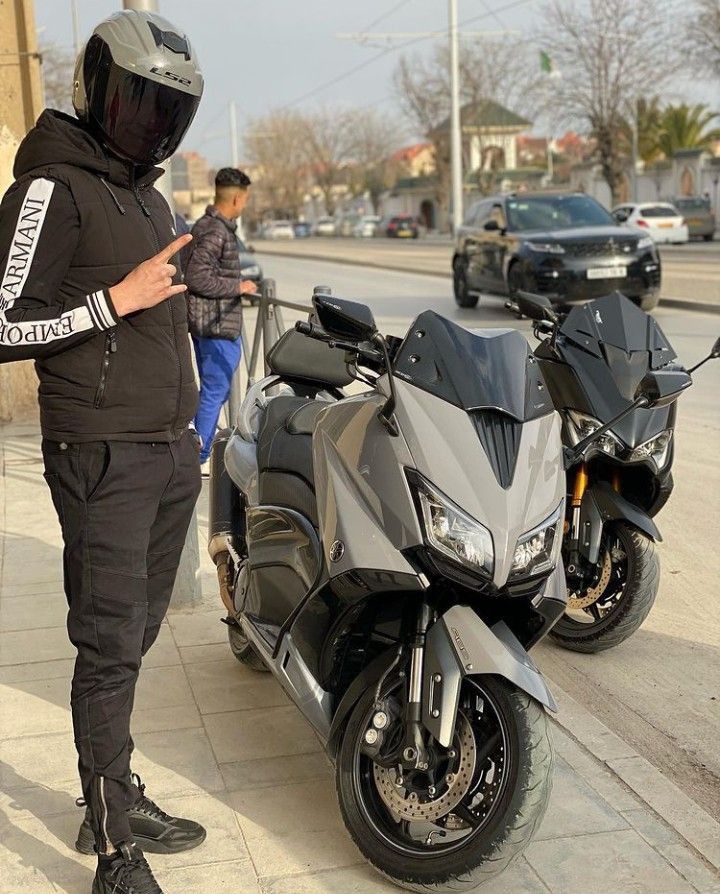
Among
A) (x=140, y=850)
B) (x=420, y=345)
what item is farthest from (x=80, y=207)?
(x=140, y=850)

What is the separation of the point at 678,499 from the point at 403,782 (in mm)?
4687

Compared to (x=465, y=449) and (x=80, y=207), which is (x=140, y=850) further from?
(x=80, y=207)

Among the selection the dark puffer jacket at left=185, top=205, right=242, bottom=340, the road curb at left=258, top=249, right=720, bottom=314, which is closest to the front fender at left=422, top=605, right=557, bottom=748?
the dark puffer jacket at left=185, top=205, right=242, bottom=340

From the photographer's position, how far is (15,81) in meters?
10.2

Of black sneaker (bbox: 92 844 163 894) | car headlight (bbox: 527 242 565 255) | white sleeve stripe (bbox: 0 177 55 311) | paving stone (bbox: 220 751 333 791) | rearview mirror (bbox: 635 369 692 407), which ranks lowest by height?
paving stone (bbox: 220 751 333 791)

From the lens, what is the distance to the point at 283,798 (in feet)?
12.5

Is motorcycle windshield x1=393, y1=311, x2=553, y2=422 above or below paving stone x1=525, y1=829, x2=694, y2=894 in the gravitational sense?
above

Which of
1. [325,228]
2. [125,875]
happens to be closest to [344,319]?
[125,875]

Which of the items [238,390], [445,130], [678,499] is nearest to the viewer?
[678,499]

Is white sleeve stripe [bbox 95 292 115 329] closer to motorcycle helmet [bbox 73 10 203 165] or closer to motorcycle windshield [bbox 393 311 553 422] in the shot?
motorcycle helmet [bbox 73 10 203 165]

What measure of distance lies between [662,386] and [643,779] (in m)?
1.22

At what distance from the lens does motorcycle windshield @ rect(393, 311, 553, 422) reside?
3.18 m

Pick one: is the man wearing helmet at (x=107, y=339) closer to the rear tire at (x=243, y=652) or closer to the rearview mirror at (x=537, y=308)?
the rear tire at (x=243, y=652)

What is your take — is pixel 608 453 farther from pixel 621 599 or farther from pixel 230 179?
pixel 230 179
